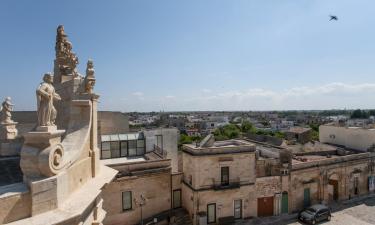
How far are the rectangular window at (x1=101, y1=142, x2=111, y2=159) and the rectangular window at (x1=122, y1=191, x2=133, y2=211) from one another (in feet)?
19.6

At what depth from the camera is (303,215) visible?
25734 mm

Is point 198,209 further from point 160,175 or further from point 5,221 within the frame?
point 5,221

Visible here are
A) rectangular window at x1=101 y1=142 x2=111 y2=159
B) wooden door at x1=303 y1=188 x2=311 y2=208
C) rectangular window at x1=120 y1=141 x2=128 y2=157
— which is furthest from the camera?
wooden door at x1=303 y1=188 x2=311 y2=208

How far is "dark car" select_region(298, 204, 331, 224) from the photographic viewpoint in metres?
25.2

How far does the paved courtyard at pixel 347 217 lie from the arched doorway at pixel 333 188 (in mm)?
1277

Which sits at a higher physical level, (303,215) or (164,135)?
(164,135)

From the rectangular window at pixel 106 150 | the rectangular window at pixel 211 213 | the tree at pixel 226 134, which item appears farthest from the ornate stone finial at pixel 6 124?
the tree at pixel 226 134

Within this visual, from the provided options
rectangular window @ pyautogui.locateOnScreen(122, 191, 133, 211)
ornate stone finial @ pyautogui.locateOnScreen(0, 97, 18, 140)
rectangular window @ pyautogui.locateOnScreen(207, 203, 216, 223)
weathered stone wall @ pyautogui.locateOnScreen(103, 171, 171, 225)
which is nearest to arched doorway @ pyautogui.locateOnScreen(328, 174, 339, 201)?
rectangular window @ pyautogui.locateOnScreen(207, 203, 216, 223)

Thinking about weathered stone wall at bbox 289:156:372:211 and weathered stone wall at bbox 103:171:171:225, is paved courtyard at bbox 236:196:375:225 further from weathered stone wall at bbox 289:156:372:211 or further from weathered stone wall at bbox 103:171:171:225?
weathered stone wall at bbox 103:171:171:225

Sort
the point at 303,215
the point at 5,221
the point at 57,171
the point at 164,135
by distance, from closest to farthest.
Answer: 1. the point at 5,221
2. the point at 57,171
3. the point at 303,215
4. the point at 164,135

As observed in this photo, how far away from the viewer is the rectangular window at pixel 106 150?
27.3 metres

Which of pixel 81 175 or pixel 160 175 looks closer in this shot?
pixel 81 175

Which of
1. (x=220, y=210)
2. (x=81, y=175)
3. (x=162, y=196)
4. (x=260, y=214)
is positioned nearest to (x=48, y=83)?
(x=81, y=175)

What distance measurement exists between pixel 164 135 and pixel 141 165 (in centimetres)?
885
